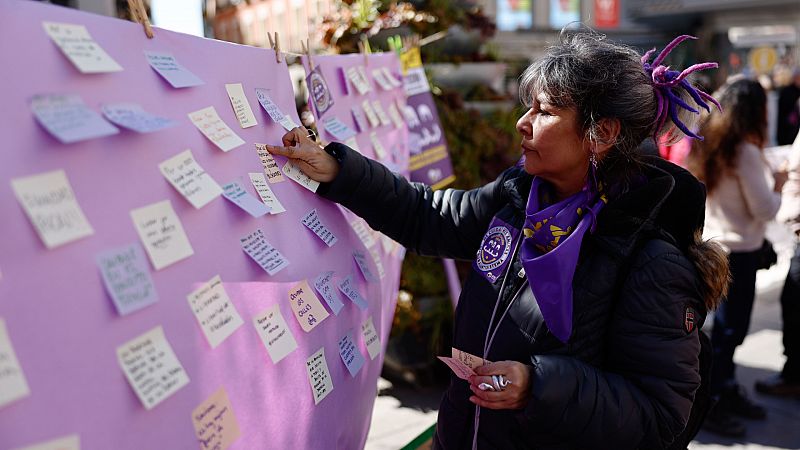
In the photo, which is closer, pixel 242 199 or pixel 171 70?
pixel 171 70

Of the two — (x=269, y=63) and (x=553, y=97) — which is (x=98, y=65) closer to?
(x=269, y=63)

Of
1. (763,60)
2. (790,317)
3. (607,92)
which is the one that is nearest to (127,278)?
(607,92)

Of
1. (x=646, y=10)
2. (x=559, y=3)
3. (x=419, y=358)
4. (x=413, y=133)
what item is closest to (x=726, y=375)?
(x=419, y=358)

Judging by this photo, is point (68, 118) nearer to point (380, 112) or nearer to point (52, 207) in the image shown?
point (52, 207)

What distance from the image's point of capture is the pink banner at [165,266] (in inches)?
39.8

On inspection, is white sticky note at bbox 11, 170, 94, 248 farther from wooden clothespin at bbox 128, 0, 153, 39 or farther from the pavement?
the pavement

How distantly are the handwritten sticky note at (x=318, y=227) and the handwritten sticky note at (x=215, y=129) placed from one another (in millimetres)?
305

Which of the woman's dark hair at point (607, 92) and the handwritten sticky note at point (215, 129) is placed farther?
the woman's dark hair at point (607, 92)

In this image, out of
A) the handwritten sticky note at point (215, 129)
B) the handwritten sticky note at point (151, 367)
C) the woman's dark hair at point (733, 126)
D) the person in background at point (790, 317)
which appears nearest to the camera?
the handwritten sticky note at point (151, 367)

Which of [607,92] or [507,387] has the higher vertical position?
[607,92]

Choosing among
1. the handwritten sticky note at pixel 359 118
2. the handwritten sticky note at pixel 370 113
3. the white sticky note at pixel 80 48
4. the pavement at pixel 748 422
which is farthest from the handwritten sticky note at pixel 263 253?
the pavement at pixel 748 422

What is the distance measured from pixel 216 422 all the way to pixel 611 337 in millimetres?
830

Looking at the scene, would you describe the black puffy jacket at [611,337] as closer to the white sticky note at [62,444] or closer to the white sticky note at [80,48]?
the white sticky note at [62,444]

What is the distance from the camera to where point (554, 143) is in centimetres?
164
